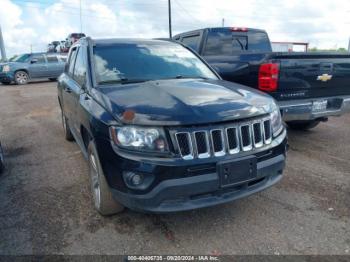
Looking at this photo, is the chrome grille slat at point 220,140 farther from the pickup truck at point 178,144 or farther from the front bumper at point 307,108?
the front bumper at point 307,108

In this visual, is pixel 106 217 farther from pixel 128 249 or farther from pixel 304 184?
pixel 304 184

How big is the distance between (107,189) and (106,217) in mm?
455

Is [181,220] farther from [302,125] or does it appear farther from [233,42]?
[233,42]

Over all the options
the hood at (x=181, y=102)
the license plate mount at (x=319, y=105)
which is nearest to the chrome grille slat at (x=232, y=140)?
the hood at (x=181, y=102)

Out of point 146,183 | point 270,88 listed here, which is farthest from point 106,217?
point 270,88

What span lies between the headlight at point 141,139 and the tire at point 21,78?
1673cm

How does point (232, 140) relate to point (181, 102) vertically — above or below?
below

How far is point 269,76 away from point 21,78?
637 inches

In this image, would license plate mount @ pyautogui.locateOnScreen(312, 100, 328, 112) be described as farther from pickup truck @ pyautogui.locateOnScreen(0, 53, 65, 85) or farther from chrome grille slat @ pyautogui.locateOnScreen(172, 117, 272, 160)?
pickup truck @ pyautogui.locateOnScreen(0, 53, 65, 85)

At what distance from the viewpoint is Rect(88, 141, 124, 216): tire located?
2854 millimetres

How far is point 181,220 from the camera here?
3.09m

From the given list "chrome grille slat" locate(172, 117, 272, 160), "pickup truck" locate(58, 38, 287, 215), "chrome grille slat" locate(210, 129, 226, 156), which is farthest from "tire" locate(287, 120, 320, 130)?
"chrome grille slat" locate(210, 129, 226, 156)

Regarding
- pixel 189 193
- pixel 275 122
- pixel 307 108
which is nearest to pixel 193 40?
pixel 307 108

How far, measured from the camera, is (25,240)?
281cm
